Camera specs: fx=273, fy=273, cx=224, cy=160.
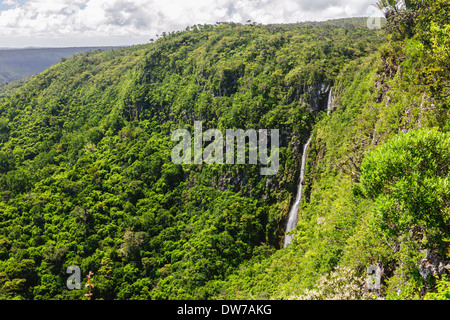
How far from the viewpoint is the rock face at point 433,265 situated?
10.9 m

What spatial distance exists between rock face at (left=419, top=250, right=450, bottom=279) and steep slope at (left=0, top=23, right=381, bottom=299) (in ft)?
116

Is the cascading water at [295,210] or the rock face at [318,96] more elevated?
the rock face at [318,96]

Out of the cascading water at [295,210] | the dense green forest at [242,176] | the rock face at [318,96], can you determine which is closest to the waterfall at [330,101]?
the rock face at [318,96]

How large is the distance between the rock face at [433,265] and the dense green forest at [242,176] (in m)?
0.08

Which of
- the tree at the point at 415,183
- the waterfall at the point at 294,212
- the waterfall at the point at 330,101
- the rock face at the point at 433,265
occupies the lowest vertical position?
the waterfall at the point at 294,212

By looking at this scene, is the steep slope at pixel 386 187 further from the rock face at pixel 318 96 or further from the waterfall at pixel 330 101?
the rock face at pixel 318 96

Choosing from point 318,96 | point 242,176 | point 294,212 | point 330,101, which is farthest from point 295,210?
point 318,96

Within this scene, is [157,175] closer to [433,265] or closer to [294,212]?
[294,212]

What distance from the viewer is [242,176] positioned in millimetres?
58906

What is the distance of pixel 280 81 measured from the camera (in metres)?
66.9

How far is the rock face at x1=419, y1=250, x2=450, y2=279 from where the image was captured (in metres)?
10.9

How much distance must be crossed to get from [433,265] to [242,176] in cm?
4799

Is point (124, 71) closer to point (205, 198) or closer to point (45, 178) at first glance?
point (45, 178)
